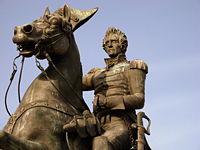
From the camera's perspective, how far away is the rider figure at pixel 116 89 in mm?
9438

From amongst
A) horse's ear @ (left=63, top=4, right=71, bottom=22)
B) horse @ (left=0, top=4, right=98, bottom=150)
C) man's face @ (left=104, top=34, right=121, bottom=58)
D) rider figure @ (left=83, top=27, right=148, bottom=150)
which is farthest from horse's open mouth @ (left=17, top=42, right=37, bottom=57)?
man's face @ (left=104, top=34, right=121, bottom=58)

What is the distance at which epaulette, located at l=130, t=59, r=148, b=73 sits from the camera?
33.2 feet

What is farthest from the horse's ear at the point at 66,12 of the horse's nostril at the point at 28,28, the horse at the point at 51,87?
the horse's nostril at the point at 28,28

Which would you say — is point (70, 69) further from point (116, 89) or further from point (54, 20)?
point (116, 89)

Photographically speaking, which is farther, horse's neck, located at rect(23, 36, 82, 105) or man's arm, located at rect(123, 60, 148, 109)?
man's arm, located at rect(123, 60, 148, 109)

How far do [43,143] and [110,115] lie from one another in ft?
5.78

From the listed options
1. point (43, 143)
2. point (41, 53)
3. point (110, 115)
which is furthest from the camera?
point (110, 115)

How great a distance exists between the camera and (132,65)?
33.4ft

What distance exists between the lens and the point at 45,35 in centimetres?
898

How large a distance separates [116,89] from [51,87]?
1.47 m

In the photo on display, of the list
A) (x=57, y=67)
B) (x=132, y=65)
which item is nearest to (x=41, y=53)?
(x=57, y=67)

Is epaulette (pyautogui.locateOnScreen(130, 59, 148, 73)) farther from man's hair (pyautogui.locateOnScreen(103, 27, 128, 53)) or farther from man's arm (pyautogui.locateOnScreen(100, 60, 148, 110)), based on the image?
man's hair (pyautogui.locateOnScreen(103, 27, 128, 53))

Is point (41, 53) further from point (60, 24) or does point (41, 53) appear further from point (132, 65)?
point (132, 65)

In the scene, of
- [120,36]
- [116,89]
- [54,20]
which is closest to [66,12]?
[54,20]
